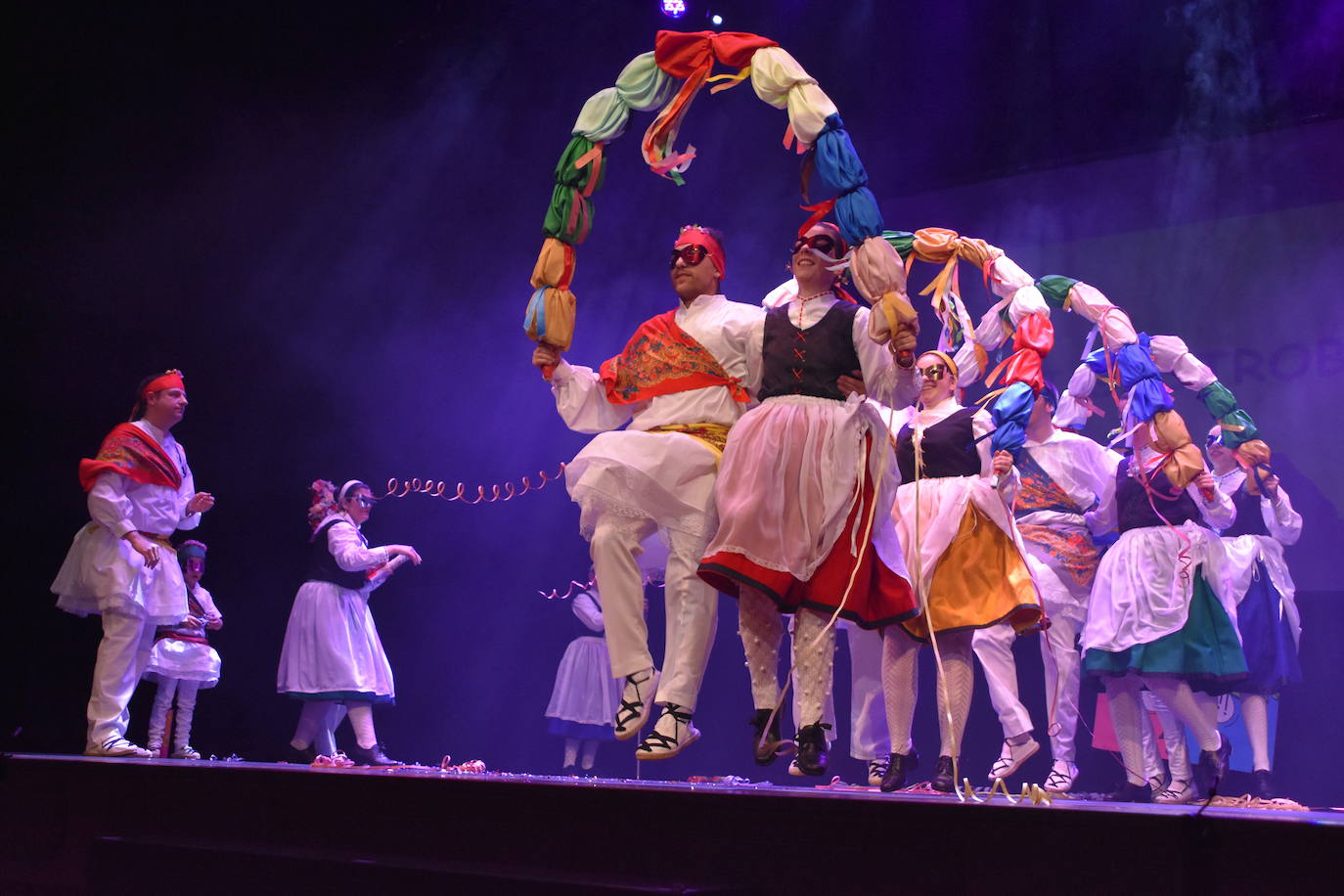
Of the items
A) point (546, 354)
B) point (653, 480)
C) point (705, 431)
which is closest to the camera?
point (653, 480)

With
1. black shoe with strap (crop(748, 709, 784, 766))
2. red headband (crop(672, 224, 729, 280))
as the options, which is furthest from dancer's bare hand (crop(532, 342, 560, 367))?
black shoe with strap (crop(748, 709, 784, 766))

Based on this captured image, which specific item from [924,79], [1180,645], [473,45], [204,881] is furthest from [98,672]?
[924,79]

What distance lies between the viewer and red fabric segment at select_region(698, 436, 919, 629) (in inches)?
127

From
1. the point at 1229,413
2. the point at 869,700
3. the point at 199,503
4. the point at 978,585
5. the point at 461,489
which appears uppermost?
the point at 1229,413

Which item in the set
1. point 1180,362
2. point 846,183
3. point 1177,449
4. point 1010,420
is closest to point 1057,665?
point 1180,362

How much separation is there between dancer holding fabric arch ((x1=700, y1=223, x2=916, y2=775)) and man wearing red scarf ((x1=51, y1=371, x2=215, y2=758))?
3111mm

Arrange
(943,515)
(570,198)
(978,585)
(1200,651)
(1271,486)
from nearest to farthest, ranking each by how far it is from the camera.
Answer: (570,198) → (978,585) → (943,515) → (1200,651) → (1271,486)

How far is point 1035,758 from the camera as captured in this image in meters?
6.83

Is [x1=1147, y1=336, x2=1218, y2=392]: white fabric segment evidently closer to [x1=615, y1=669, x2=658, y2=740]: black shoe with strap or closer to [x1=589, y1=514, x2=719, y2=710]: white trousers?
[x1=589, y1=514, x2=719, y2=710]: white trousers

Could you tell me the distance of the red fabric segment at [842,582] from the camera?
10.6ft

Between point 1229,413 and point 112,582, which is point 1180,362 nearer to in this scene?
point 1229,413

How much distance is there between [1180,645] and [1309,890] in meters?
3.04

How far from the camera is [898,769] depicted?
12.4ft

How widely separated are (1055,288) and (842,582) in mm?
2179
